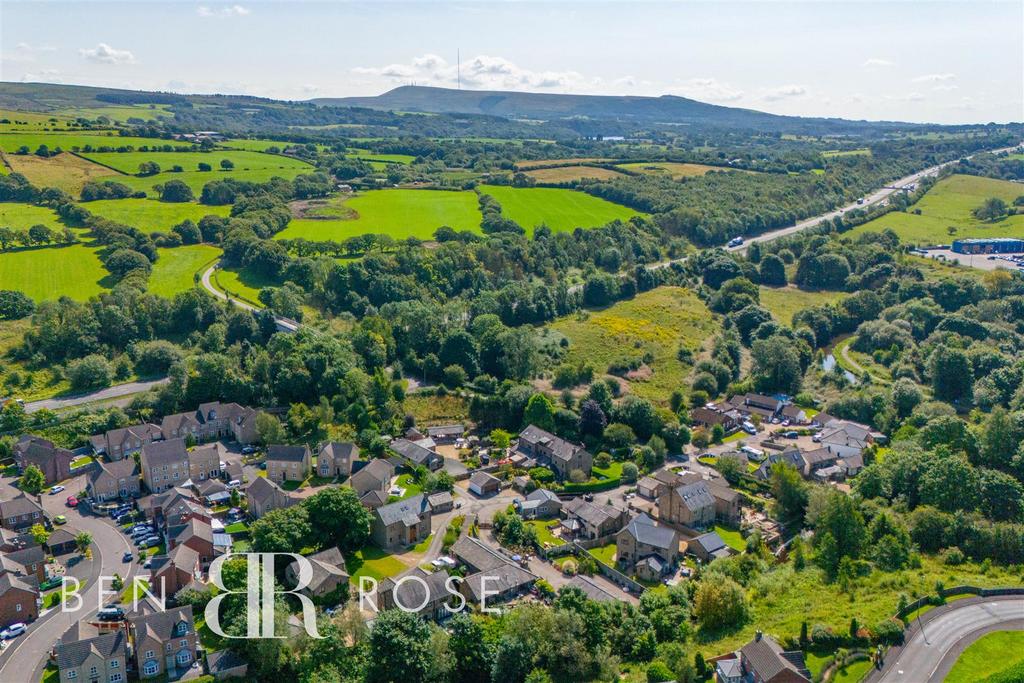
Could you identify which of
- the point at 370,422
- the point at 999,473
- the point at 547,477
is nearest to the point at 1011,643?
the point at 999,473

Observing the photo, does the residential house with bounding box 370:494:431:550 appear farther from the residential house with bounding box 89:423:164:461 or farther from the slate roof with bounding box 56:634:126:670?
the residential house with bounding box 89:423:164:461

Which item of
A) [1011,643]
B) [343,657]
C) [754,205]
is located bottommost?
[343,657]

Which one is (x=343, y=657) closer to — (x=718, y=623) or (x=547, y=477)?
(x=718, y=623)

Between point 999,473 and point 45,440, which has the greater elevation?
point 999,473

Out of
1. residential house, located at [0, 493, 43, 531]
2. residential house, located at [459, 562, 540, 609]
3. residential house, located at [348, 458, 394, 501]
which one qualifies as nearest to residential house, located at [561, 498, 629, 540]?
residential house, located at [459, 562, 540, 609]

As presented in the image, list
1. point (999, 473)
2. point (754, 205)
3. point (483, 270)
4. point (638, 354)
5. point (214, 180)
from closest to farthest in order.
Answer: point (999, 473)
point (638, 354)
point (483, 270)
point (214, 180)
point (754, 205)

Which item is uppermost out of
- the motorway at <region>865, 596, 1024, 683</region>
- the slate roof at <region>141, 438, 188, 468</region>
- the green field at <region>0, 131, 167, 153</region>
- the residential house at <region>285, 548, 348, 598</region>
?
the green field at <region>0, 131, 167, 153</region>
